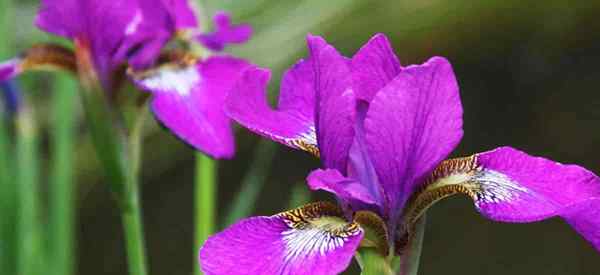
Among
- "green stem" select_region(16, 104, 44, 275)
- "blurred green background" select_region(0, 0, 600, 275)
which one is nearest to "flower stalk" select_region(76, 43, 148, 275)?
"green stem" select_region(16, 104, 44, 275)

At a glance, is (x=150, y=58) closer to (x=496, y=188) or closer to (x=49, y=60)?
(x=49, y=60)

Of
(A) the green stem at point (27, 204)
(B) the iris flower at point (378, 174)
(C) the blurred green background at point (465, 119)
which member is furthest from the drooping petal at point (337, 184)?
(C) the blurred green background at point (465, 119)

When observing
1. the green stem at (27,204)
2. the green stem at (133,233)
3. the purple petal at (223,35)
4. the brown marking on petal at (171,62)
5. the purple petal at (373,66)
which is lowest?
the green stem at (27,204)

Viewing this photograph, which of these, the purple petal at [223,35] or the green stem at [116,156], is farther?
the purple petal at [223,35]

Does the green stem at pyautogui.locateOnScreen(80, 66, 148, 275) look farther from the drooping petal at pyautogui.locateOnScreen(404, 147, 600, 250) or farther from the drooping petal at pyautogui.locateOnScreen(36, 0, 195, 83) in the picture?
the drooping petal at pyautogui.locateOnScreen(404, 147, 600, 250)

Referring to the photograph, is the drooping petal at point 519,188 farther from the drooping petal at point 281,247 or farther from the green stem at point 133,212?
the green stem at point 133,212

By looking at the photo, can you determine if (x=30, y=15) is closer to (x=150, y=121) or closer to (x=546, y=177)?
(x=150, y=121)
